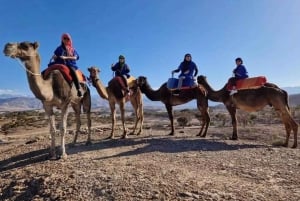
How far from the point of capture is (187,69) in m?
15.2

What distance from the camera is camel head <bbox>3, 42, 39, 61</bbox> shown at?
8633mm

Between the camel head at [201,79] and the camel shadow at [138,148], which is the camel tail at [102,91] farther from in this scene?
the camel head at [201,79]

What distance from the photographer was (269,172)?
830 centimetres

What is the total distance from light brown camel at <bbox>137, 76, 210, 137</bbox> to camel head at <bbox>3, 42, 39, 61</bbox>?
7012mm

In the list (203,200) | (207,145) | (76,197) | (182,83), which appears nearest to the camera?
(203,200)

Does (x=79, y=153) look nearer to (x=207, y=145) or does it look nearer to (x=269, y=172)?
(x=207, y=145)

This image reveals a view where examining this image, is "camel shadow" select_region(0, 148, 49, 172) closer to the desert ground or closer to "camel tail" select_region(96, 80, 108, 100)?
the desert ground

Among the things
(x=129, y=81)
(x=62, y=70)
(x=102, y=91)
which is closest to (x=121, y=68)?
(x=129, y=81)

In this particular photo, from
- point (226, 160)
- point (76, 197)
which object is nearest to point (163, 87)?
point (226, 160)

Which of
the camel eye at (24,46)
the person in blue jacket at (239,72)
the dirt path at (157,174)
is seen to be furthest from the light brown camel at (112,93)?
the camel eye at (24,46)

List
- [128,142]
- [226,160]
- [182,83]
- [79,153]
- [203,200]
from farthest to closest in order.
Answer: [182,83] < [128,142] < [79,153] < [226,160] < [203,200]

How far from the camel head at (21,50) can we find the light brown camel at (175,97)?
7012 mm

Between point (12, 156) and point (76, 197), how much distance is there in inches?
233

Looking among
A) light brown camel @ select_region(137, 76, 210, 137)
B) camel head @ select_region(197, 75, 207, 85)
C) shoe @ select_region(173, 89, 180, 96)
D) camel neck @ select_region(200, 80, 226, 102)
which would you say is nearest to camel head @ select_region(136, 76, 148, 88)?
light brown camel @ select_region(137, 76, 210, 137)
